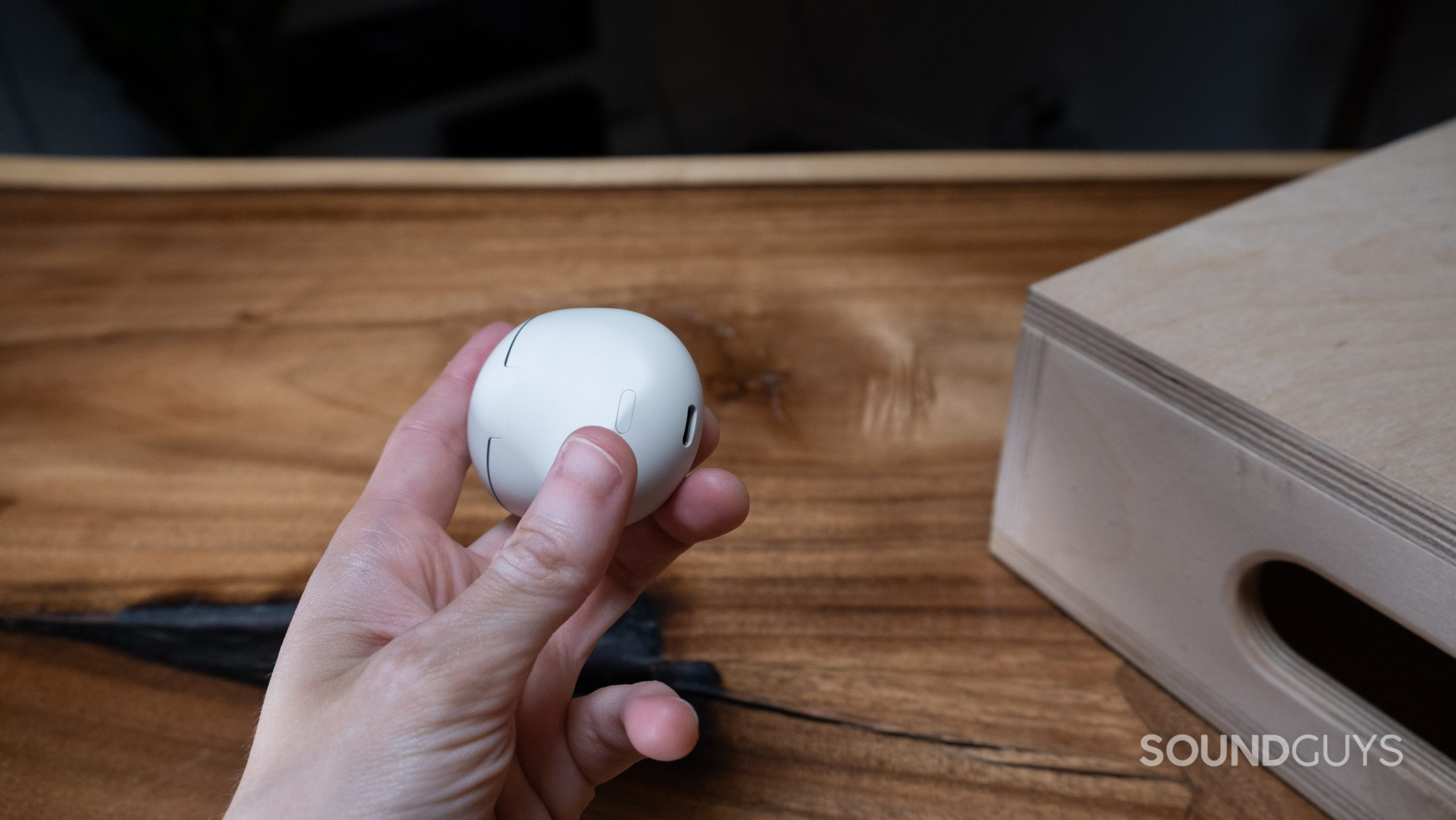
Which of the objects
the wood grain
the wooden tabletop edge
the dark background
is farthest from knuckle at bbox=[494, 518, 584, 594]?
the dark background

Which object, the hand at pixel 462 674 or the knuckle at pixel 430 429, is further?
the knuckle at pixel 430 429

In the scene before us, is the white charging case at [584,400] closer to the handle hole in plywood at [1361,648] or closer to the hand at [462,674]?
the hand at [462,674]

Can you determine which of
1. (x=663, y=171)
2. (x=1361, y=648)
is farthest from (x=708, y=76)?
(x=1361, y=648)

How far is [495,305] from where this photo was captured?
84 centimetres

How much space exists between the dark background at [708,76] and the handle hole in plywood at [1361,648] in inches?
50.1

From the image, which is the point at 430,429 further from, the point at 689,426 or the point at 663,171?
the point at 663,171

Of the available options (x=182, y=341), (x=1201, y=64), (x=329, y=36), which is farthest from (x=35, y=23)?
(x=1201, y=64)

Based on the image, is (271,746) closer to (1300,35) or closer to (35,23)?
(1300,35)

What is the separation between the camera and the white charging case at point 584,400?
0.43 metres

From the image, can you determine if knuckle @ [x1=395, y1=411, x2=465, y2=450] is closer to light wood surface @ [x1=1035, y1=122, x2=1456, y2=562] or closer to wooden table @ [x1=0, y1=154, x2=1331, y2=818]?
wooden table @ [x1=0, y1=154, x2=1331, y2=818]

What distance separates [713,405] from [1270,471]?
1.27 ft

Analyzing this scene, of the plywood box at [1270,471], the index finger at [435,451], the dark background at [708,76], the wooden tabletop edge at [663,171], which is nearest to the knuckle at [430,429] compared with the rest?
the index finger at [435,451]

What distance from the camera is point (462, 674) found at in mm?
350

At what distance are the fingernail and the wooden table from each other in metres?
0.19
